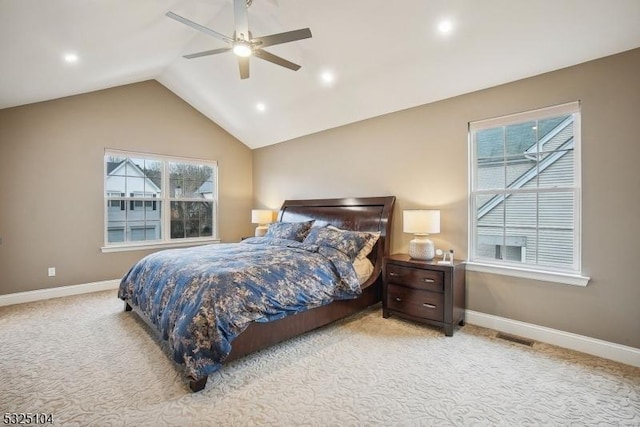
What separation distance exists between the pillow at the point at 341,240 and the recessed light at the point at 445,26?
2.29m

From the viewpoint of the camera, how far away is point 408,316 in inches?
132

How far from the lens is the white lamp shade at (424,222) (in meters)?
3.34

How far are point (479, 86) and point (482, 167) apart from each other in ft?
2.88

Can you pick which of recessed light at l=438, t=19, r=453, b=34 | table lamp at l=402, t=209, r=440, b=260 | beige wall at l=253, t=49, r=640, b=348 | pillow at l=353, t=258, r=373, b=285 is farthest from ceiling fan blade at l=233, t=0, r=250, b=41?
pillow at l=353, t=258, r=373, b=285

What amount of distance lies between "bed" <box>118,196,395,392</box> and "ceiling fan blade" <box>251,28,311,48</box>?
1.98 metres

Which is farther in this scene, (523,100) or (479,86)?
(479,86)

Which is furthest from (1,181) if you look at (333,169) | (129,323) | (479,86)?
(479,86)

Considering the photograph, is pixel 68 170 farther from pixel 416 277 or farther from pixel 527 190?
pixel 527 190

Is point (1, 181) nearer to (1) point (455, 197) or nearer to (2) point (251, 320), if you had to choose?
(2) point (251, 320)

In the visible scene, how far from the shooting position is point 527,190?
3127 millimetres

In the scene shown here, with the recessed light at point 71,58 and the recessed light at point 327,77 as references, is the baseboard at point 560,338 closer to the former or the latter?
the recessed light at point 327,77

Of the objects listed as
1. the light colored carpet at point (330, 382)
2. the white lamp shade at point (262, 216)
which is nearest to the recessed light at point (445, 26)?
the light colored carpet at point (330, 382)

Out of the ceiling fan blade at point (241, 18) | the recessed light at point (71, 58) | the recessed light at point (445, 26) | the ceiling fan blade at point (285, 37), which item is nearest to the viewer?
the ceiling fan blade at point (241, 18)

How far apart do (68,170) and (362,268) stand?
4.50 meters
